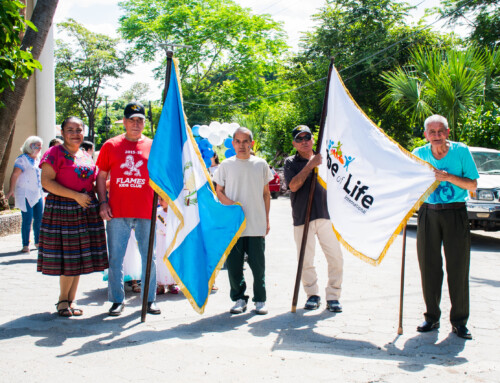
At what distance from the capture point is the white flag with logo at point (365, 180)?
481 cm

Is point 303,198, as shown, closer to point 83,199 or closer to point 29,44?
point 83,199

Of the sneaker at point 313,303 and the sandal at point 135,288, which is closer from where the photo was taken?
the sneaker at point 313,303

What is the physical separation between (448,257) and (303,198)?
1.62 meters

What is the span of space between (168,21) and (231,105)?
23.9ft

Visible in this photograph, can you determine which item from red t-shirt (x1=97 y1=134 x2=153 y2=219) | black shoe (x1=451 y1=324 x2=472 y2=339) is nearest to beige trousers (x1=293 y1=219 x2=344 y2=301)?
black shoe (x1=451 y1=324 x2=472 y2=339)

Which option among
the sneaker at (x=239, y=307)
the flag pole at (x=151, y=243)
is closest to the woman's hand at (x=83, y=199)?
the flag pole at (x=151, y=243)

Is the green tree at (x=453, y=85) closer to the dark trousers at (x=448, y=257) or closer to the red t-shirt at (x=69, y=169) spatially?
the dark trousers at (x=448, y=257)

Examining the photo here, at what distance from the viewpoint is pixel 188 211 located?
5.13 metres

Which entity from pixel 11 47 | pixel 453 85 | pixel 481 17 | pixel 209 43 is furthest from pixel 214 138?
pixel 209 43

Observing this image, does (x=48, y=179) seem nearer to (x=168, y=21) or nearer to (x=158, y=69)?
(x=168, y=21)

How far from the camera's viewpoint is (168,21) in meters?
34.6

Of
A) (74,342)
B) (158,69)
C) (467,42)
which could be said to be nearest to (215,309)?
(74,342)

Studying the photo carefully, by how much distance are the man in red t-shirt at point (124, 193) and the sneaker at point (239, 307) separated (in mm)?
768

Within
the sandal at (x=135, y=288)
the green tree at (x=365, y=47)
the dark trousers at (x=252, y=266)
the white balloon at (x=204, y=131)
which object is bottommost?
the sandal at (x=135, y=288)
